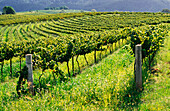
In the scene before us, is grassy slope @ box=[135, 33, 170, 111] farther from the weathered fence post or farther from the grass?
the weathered fence post

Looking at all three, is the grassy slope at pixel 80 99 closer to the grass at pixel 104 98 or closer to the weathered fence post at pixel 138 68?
the grass at pixel 104 98

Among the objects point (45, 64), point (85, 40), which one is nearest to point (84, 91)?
point (45, 64)

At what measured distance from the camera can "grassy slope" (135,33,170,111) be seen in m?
6.10

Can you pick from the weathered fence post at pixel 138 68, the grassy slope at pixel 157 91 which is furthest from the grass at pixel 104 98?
the weathered fence post at pixel 138 68

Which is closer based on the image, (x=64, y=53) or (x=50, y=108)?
(x=50, y=108)

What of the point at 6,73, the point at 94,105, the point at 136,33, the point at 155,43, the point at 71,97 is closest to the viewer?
the point at 94,105

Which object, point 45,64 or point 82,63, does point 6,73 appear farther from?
point 45,64

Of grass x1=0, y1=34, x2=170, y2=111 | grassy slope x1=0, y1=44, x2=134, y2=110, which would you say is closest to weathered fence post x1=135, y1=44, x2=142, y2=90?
grass x1=0, y1=34, x2=170, y2=111

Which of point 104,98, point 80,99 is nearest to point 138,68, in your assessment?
point 104,98

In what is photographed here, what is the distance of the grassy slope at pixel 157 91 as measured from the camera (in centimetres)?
610

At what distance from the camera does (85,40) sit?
19.8 meters

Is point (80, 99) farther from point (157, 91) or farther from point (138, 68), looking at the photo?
point (157, 91)

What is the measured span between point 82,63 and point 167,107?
14.7 meters

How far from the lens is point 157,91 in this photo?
7387mm
